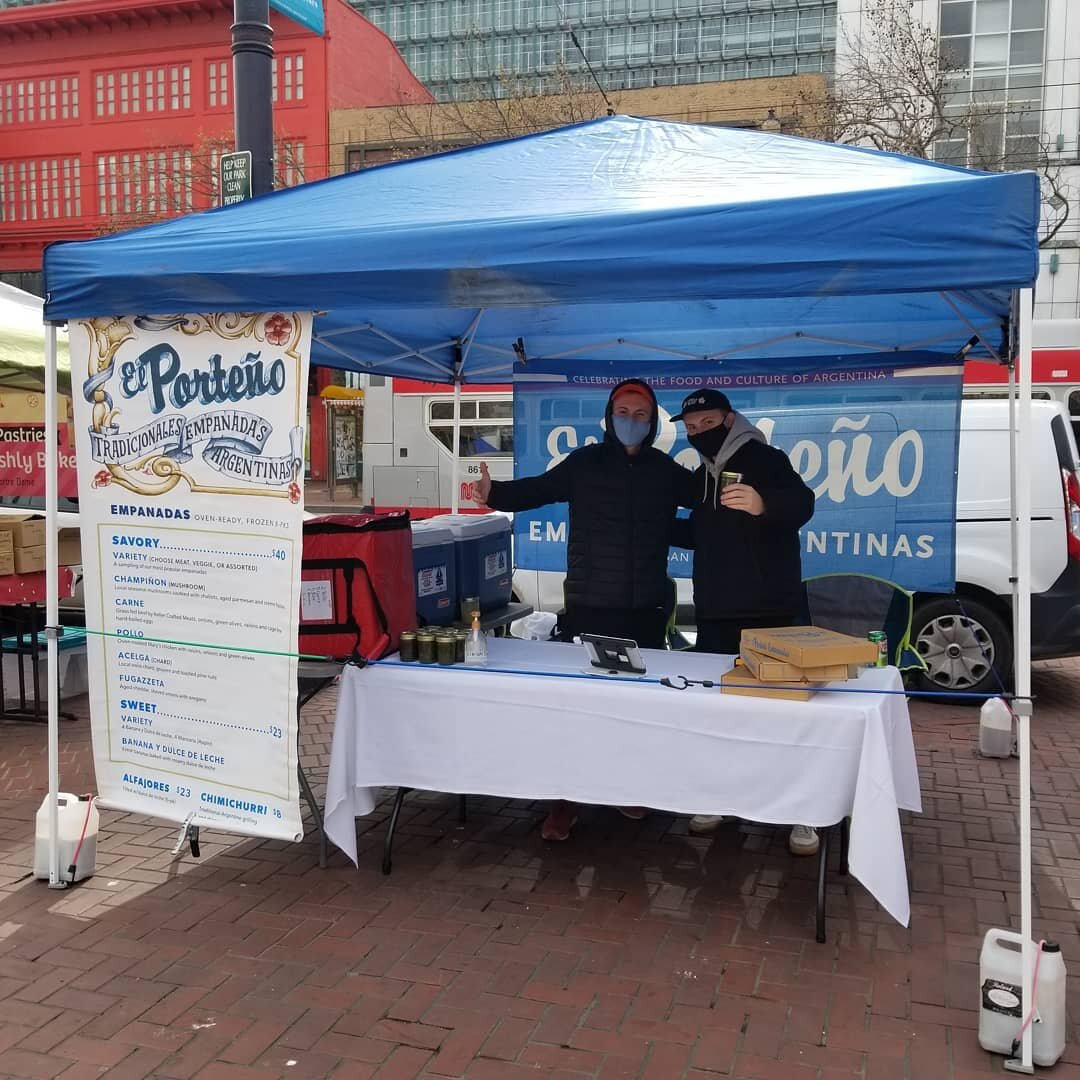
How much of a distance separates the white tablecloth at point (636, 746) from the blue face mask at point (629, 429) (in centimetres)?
103

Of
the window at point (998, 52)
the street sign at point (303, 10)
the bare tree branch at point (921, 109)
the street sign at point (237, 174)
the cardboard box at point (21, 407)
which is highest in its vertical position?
the window at point (998, 52)

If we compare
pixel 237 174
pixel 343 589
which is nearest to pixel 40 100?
pixel 237 174

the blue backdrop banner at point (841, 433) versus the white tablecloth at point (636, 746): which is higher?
the blue backdrop banner at point (841, 433)

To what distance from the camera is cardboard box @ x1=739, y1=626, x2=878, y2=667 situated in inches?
142

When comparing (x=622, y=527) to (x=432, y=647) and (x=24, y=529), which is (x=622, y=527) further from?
(x=24, y=529)

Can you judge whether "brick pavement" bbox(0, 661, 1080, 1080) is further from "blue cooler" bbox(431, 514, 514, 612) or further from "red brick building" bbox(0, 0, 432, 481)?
"red brick building" bbox(0, 0, 432, 481)

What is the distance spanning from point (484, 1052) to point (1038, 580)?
5365 mm

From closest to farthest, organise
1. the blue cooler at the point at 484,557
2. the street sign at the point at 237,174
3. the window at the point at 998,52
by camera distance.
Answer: the blue cooler at the point at 484,557 → the street sign at the point at 237,174 → the window at the point at 998,52

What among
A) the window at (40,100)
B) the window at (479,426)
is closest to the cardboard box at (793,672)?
Answer: the window at (479,426)

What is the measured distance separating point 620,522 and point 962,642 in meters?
3.69

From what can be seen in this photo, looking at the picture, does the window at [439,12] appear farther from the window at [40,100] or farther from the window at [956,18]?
the window at [956,18]

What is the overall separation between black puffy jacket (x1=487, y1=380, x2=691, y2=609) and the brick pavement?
1094 mm

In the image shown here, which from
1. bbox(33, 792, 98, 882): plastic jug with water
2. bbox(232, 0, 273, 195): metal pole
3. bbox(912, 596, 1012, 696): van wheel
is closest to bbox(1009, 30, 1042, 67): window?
bbox(912, 596, 1012, 696): van wheel

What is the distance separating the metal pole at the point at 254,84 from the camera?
6367mm
